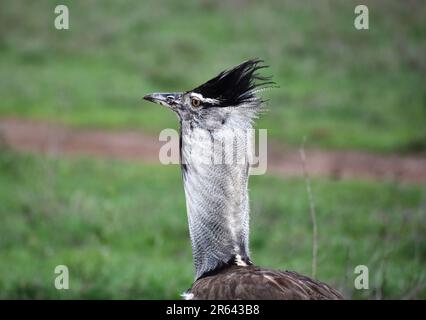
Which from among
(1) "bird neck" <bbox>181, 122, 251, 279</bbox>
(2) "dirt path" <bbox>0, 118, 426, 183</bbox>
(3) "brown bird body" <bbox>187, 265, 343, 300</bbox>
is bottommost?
(3) "brown bird body" <bbox>187, 265, 343, 300</bbox>

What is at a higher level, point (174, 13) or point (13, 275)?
point (174, 13)

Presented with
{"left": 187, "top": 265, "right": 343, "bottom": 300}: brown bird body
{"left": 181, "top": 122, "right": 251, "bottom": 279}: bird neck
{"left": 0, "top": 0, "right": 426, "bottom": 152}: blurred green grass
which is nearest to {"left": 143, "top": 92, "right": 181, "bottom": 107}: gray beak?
{"left": 181, "top": 122, "right": 251, "bottom": 279}: bird neck

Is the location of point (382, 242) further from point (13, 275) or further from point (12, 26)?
point (12, 26)

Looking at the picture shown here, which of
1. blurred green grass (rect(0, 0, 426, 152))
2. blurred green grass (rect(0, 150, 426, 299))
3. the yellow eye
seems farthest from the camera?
blurred green grass (rect(0, 0, 426, 152))

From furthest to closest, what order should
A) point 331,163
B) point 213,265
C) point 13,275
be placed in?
point 331,163
point 13,275
point 213,265

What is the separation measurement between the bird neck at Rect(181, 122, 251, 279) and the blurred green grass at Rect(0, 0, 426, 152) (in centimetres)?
562

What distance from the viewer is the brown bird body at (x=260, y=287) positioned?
125 inches

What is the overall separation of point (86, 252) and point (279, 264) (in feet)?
4.38

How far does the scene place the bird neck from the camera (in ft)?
11.8

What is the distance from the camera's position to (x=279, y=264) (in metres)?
5.94

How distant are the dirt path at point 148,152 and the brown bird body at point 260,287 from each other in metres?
5.02

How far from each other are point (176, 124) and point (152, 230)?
2.96 m

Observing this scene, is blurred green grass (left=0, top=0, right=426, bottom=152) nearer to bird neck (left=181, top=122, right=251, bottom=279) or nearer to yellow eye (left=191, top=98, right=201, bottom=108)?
yellow eye (left=191, top=98, right=201, bottom=108)
